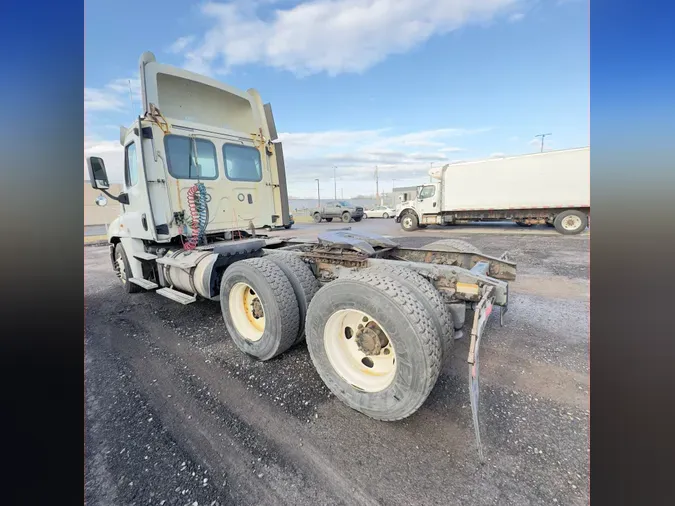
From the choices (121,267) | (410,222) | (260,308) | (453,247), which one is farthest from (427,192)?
(260,308)

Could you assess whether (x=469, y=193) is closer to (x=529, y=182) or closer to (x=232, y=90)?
(x=529, y=182)

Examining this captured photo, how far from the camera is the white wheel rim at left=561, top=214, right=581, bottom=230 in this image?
1400 centimetres

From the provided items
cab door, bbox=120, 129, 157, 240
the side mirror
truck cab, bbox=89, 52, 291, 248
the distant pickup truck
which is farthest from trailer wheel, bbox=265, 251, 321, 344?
the distant pickup truck

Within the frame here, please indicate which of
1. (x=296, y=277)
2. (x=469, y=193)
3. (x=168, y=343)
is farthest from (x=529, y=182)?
(x=168, y=343)

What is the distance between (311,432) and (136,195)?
4475 mm

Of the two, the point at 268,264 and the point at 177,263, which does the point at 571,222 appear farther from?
the point at 177,263

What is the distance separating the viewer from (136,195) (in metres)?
4.79

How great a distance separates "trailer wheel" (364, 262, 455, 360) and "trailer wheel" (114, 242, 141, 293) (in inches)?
216

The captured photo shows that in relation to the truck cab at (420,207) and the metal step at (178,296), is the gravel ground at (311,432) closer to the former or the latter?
the metal step at (178,296)

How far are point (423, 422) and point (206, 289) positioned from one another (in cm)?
310

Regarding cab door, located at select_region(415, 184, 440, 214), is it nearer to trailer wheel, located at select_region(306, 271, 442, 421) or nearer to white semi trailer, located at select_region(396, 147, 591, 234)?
white semi trailer, located at select_region(396, 147, 591, 234)

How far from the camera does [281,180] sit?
575cm

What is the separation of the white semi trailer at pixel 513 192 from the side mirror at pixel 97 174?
51.0 ft

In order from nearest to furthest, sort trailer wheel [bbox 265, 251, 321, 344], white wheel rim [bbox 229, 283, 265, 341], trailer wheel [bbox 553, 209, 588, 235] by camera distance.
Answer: trailer wheel [bbox 265, 251, 321, 344]
white wheel rim [bbox 229, 283, 265, 341]
trailer wheel [bbox 553, 209, 588, 235]
